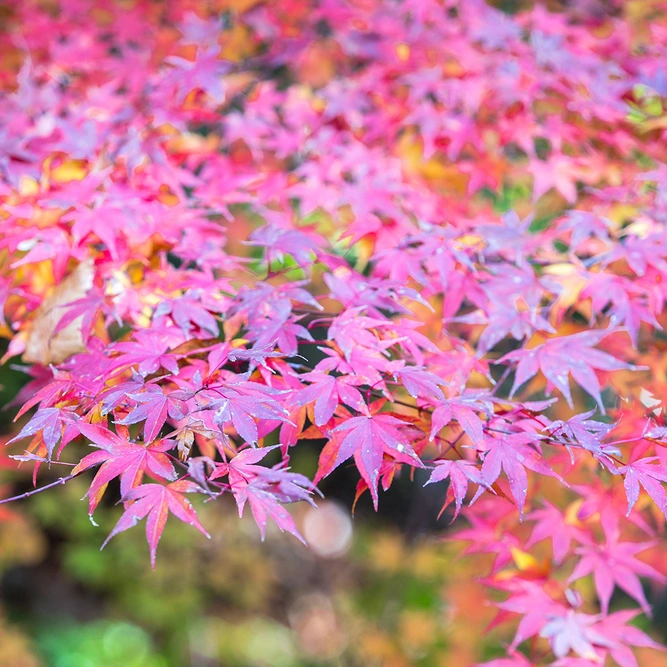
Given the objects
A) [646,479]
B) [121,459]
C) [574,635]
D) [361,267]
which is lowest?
[574,635]

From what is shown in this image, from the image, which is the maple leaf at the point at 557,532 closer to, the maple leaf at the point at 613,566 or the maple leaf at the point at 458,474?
the maple leaf at the point at 613,566

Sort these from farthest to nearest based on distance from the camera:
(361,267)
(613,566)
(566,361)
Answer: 1. (361,267)
2. (613,566)
3. (566,361)

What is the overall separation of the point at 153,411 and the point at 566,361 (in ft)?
2.39

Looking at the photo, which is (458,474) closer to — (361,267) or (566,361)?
(566,361)

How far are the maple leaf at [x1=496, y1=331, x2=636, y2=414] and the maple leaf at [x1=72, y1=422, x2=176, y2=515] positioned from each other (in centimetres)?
62

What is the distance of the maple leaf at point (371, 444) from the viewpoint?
0.91 meters

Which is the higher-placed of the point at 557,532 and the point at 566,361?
the point at 566,361

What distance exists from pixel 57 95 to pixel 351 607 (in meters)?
2.92

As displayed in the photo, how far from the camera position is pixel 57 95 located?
1688 millimetres

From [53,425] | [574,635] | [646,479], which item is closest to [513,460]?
[646,479]

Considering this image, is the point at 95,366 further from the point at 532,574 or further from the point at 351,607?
the point at 351,607

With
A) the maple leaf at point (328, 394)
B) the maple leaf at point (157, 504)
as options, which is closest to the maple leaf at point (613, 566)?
the maple leaf at point (328, 394)

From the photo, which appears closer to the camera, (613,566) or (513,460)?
(513,460)

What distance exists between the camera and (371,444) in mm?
925
